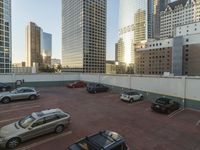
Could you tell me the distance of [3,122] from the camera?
12.3 m

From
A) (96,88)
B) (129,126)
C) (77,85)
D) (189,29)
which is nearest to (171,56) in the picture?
(189,29)

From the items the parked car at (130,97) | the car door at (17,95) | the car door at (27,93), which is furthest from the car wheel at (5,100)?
the parked car at (130,97)

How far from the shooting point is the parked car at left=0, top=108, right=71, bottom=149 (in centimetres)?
862

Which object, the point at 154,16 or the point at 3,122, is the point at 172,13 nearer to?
the point at 154,16

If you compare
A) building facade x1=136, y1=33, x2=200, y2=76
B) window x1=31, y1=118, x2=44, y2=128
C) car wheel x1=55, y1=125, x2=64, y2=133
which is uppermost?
building facade x1=136, y1=33, x2=200, y2=76

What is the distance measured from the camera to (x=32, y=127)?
9391 mm

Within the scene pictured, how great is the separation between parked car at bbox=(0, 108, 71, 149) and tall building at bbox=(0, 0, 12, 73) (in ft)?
306

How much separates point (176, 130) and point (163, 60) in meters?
96.3

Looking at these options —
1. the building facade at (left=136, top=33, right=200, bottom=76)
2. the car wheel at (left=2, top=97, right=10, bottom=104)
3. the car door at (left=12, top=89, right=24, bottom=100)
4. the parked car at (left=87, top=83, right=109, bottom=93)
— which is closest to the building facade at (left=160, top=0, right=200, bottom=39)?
the building facade at (left=136, top=33, right=200, bottom=76)

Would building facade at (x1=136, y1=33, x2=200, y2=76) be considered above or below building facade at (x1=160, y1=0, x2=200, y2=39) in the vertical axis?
below

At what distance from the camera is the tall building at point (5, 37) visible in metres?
91.3

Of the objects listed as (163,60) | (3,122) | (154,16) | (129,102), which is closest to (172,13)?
(154,16)

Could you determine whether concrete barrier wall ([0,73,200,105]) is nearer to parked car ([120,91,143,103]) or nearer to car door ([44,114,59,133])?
parked car ([120,91,143,103])

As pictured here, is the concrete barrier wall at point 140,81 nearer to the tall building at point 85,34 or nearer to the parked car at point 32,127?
the parked car at point 32,127
